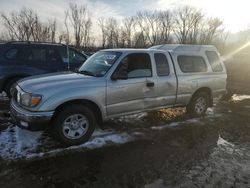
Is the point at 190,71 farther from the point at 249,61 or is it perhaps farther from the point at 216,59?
the point at 249,61

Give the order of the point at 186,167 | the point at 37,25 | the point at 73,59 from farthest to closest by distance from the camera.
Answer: the point at 37,25, the point at 73,59, the point at 186,167

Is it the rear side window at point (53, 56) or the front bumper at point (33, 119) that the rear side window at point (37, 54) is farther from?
the front bumper at point (33, 119)

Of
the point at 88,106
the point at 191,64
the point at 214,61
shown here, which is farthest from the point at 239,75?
the point at 88,106

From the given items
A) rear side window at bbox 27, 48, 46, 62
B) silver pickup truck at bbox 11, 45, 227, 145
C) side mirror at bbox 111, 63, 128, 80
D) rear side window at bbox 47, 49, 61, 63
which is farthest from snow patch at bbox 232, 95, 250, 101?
rear side window at bbox 27, 48, 46, 62

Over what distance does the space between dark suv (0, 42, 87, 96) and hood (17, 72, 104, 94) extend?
9.39 feet

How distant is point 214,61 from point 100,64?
3.46 m

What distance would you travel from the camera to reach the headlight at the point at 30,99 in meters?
4.53

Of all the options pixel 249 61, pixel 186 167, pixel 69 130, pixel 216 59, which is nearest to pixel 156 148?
pixel 186 167

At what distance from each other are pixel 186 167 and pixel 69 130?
7.09 feet

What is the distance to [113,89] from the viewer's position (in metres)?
5.24

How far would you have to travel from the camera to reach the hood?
184 inches

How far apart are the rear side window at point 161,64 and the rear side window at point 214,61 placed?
1.68m

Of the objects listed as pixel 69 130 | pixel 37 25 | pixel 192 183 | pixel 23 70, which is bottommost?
pixel 192 183

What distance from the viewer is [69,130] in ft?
16.2
